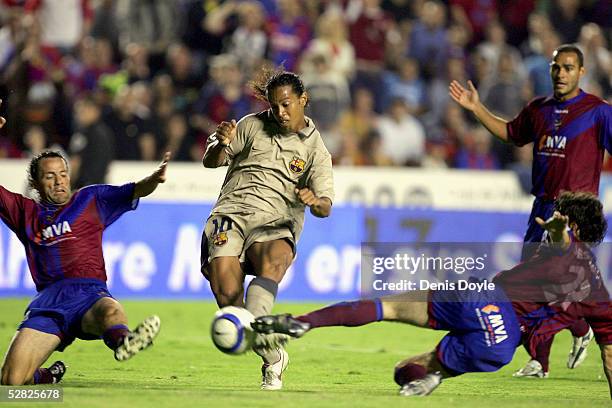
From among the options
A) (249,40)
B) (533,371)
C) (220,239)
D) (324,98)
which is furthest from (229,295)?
(249,40)

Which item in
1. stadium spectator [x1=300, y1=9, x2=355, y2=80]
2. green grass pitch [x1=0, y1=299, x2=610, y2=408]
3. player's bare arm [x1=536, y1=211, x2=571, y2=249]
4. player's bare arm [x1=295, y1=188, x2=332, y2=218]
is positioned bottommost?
green grass pitch [x1=0, y1=299, x2=610, y2=408]

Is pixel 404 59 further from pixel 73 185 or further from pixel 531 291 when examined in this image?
pixel 531 291

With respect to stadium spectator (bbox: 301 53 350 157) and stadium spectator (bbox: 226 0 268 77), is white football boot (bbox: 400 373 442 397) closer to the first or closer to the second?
stadium spectator (bbox: 301 53 350 157)

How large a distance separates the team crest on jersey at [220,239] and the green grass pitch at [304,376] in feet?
3.26

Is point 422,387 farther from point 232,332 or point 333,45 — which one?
point 333,45

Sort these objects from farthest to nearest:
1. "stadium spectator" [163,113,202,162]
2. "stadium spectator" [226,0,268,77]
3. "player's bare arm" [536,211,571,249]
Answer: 1. "stadium spectator" [226,0,268,77]
2. "stadium spectator" [163,113,202,162]
3. "player's bare arm" [536,211,571,249]

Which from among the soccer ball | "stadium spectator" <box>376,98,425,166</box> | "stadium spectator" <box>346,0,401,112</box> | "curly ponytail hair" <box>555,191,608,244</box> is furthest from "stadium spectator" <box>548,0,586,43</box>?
the soccer ball

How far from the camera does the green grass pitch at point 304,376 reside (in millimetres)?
6844

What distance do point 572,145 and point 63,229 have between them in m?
3.96

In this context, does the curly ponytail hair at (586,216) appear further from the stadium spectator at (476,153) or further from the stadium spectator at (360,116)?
the stadium spectator at (476,153)

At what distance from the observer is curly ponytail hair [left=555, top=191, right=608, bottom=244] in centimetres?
714

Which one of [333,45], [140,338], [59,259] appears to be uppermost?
[333,45]

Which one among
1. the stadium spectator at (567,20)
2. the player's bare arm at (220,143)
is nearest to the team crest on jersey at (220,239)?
the player's bare arm at (220,143)

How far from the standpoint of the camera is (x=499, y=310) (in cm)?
706
